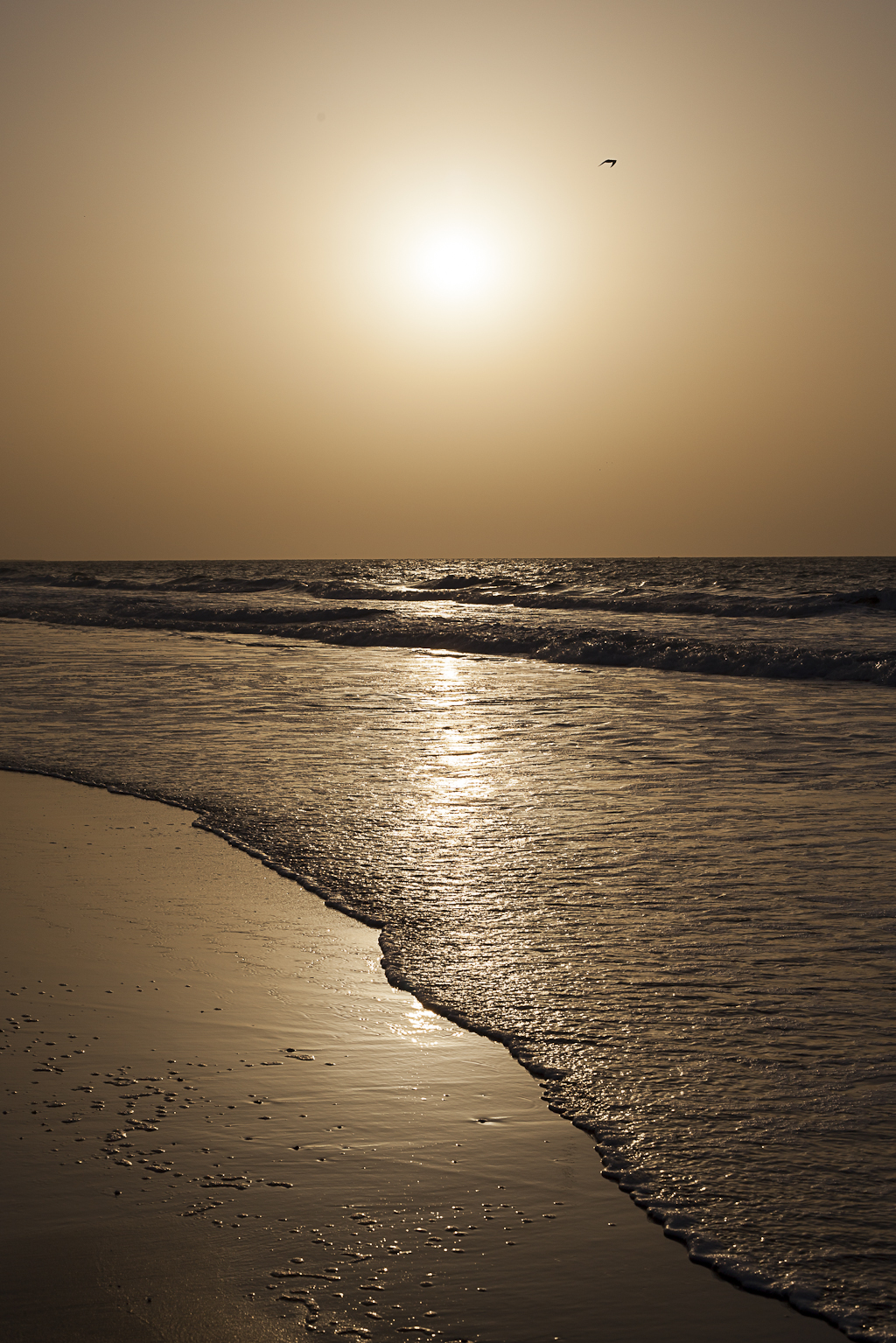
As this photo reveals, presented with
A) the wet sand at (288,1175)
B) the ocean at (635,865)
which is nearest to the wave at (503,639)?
the ocean at (635,865)

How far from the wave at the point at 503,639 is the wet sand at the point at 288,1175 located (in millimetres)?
12385

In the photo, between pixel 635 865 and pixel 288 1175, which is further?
pixel 635 865

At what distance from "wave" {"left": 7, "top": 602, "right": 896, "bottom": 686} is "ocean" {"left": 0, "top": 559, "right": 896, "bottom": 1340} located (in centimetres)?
14

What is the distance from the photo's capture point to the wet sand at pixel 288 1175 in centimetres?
228

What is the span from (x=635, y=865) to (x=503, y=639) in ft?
52.2

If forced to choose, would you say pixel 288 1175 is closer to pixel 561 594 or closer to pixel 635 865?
pixel 635 865

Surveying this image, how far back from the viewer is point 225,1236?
8.28 ft

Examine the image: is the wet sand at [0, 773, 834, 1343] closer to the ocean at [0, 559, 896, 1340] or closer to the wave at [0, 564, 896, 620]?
the ocean at [0, 559, 896, 1340]

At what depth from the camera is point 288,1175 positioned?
9.09 ft

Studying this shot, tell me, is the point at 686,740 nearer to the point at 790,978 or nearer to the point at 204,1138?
the point at 790,978

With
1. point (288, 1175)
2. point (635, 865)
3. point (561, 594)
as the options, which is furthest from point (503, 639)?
point (288, 1175)

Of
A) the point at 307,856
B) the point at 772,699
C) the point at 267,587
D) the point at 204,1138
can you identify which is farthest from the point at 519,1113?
the point at 267,587

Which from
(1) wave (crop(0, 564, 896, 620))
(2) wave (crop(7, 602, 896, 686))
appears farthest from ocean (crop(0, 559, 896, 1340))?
(1) wave (crop(0, 564, 896, 620))

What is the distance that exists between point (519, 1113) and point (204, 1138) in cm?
91
